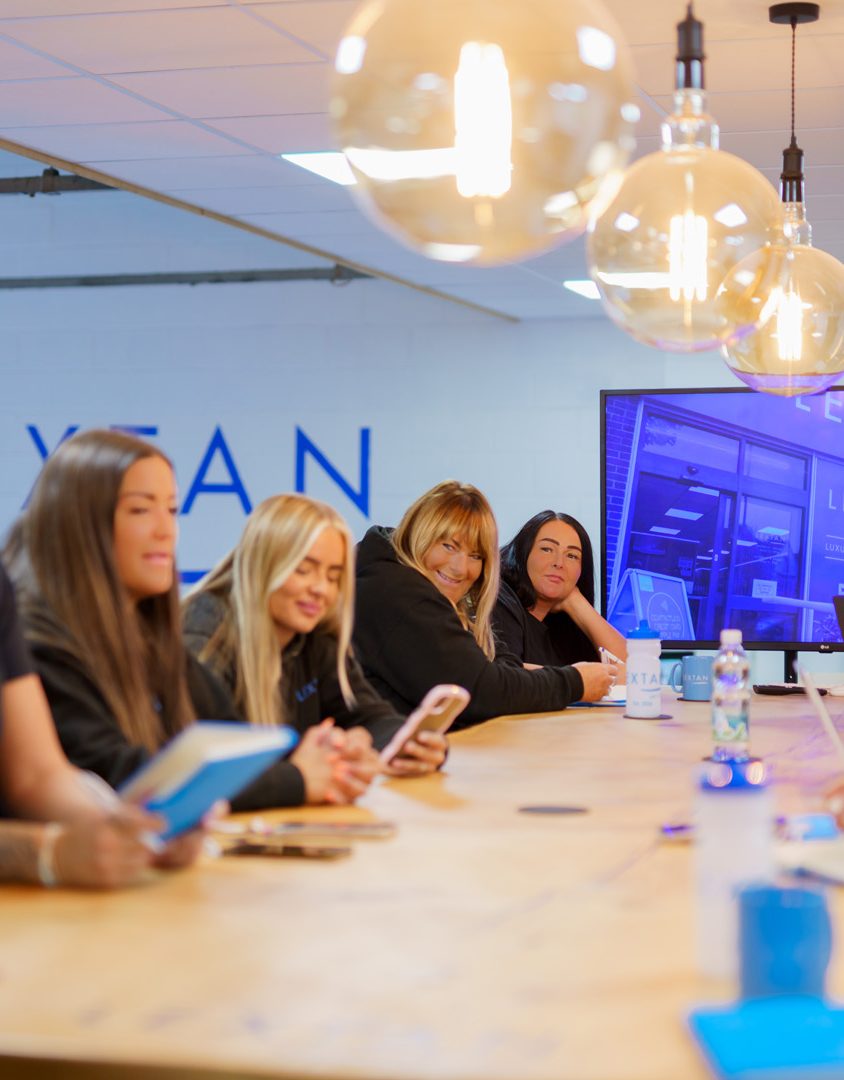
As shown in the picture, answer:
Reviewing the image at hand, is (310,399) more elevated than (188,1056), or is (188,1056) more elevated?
(310,399)

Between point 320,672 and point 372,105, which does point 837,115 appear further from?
point 372,105

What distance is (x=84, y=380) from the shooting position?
8.23m

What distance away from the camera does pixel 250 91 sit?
413cm

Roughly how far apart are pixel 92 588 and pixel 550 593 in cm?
269

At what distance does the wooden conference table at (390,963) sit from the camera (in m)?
1.15

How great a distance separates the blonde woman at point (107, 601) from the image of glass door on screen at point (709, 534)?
2.67 m

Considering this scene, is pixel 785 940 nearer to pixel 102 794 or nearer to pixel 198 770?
pixel 198 770

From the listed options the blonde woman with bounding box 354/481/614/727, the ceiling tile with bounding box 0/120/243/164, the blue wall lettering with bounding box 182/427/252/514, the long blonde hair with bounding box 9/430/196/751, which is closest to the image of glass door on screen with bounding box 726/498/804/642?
the blonde woman with bounding box 354/481/614/727

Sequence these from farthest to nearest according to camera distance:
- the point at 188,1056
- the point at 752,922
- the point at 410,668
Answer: the point at 410,668 < the point at 752,922 < the point at 188,1056

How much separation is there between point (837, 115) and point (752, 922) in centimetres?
350

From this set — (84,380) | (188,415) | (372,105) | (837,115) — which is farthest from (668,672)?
(372,105)

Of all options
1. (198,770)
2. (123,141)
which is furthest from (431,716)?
(123,141)

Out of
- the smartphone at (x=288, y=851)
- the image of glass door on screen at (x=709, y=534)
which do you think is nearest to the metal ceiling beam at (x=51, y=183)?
the image of glass door on screen at (x=709, y=534)

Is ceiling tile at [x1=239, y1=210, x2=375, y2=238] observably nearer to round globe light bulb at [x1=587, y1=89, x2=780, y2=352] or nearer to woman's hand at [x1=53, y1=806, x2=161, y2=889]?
round globe light bulb at [x1=587, y1=89, x2=780, y2=352]
